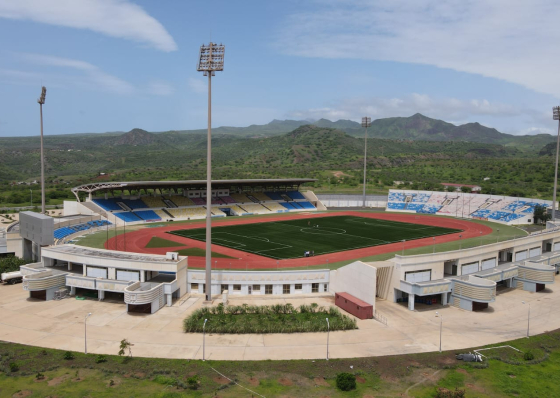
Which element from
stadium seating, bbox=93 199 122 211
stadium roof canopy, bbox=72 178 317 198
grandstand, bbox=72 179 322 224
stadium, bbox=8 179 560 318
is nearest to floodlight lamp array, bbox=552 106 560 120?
stadium, bbox=8 179 560 318

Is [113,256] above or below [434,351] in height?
above

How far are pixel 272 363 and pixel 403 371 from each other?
839 cm

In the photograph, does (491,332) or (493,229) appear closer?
(491,332)

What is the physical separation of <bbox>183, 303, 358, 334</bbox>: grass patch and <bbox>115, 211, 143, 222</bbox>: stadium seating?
1875 inches

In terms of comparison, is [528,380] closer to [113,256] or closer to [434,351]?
[434,351]

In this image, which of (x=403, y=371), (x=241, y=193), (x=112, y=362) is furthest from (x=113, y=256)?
(x=241, y=193)

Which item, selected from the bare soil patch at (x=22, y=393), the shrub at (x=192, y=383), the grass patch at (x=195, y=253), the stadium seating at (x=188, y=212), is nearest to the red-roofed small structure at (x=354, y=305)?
the shrub at (x=192, y=383)

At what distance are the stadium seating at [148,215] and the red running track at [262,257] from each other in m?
6.80

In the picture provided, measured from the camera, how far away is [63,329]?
3366 centimetres

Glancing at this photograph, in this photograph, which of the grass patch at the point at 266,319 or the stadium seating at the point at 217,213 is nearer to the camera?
the grass patch at the point at 266,319

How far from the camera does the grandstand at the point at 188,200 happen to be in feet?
262

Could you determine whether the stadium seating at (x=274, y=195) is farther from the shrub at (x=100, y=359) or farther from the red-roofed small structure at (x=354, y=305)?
the shrub at (x=100, y=359)

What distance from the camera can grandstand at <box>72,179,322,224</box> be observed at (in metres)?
80.0

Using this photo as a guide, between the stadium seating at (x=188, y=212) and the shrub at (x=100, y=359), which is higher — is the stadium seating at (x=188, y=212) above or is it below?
above
